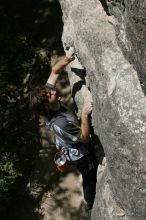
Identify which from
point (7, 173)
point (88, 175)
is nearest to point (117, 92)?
point (88, 175)

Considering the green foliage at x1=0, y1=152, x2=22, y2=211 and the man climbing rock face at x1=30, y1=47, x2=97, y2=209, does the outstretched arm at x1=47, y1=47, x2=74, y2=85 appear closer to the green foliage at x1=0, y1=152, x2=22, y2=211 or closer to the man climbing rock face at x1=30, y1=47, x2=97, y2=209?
the man climbing rock face at x1=30, y1=47, x2=97, y2=209

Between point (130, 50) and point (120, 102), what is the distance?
0.61 metres

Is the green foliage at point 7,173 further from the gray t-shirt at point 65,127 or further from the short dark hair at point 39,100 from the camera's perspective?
the short dark hair at point 39,100

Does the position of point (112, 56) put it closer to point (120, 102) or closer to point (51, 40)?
point (120, 102)

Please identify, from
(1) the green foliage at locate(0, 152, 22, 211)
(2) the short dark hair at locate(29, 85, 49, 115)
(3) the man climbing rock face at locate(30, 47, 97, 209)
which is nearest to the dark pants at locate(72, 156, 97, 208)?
(3) the man climbing rock face at locate(30, 47, 97, 209)

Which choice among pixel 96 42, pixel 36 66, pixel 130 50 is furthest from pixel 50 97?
pixel 36 66

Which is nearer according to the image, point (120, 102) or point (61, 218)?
point (120, 102)

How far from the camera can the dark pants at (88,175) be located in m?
7.04

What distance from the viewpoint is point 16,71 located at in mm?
9422

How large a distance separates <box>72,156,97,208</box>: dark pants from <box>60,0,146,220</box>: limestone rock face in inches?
8.3

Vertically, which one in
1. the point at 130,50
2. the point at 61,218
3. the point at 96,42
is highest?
the point at 130,50

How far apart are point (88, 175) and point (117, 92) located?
7.11 feet

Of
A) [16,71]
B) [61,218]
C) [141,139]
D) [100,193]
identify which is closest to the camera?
[141,139]

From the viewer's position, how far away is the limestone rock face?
17.4ft
